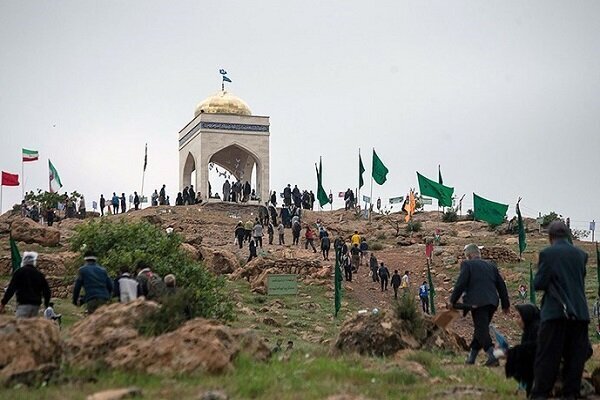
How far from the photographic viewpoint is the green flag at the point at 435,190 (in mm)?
38812

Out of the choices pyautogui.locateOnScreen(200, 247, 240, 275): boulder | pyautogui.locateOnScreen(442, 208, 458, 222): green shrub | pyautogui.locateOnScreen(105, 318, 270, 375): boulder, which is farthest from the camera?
pyautogui.locateOnScreen(442, 208, 458, 222): green shrub

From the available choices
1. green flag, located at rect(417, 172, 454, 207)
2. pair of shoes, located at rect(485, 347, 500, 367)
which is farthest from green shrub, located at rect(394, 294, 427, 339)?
green flag, located at rect(417, 172, 454, 207)

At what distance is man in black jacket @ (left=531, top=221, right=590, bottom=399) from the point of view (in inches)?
277

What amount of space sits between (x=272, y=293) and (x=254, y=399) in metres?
18.3

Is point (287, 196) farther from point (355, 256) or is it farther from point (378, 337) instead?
point (378, 337)

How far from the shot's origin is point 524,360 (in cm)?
746

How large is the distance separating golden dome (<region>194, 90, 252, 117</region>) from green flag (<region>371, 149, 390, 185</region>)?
906 centimetres

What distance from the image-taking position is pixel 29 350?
24.7 ft

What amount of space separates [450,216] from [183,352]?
42.5 m

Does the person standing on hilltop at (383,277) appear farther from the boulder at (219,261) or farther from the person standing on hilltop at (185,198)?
the person standing on hilltop at (185,198)

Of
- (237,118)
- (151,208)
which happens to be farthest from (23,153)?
(237,118)

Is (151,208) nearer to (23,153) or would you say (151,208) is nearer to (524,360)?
(23,153)

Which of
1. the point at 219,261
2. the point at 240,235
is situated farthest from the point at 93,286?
the point at 240,235

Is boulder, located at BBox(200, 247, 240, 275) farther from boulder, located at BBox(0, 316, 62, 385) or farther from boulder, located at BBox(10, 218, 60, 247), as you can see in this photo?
boulder, located at BBox(0, 316, 62, 385)
